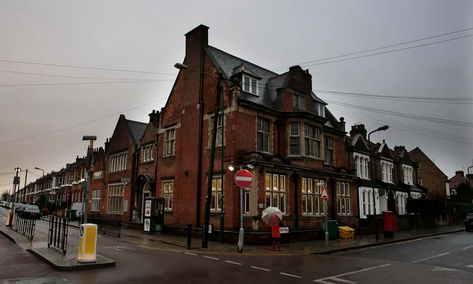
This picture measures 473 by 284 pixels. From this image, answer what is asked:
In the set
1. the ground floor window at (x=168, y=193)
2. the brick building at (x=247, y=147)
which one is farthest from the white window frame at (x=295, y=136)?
the ground floor window at (x=168, y=193)

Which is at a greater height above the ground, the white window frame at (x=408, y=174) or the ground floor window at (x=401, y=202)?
the white window frame at (x=408, y=174)

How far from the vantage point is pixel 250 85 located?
2538cm

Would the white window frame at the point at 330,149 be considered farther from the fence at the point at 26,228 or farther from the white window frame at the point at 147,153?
the fence at the point at 26,228

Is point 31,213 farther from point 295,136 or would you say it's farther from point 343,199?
point 343,199

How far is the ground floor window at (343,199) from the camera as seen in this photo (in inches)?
1141

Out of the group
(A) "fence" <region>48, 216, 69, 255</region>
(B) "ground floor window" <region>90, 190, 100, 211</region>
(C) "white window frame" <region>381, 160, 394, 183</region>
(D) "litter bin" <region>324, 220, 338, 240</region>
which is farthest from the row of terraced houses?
(A) "fence" <region>48, 216, 69, 255</region>

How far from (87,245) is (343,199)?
22.2 meters

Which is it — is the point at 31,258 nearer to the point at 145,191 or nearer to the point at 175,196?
the point at 175,196

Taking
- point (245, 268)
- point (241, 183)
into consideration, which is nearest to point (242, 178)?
point (241, 183)

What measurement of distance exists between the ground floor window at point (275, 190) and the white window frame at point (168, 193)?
824 centimetres

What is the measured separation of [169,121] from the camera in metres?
Result: 29.2

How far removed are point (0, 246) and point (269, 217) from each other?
41.1ft

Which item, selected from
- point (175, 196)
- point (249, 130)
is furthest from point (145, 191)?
point (249, 130)

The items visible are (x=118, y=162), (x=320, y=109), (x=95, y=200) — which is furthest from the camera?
(x=95, y=200)
